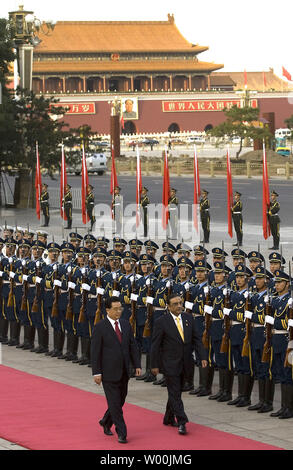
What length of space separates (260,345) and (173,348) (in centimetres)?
113

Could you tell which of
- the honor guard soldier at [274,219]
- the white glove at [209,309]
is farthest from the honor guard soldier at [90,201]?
the white glove at [209,309]

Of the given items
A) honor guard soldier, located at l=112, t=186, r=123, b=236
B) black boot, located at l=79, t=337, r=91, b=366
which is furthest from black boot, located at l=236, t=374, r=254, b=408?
honor guard soldier, located at l=112, t=186, r=123, b=236

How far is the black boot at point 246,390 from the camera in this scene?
1084 centimetres

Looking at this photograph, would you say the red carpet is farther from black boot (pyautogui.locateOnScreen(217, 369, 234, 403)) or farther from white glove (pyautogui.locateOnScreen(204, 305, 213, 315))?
white glove (pyautogui.locateOnScreen(204, 305, 213, 315))

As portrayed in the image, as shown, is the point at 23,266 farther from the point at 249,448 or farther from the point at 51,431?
the point at 249,448

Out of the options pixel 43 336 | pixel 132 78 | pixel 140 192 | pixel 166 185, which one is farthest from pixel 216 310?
pixel 132 78

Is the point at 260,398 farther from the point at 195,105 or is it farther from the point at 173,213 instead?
the point at 195,105

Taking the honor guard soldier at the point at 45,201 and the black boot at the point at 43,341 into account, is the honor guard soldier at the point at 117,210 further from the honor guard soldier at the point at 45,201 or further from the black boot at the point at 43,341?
the black boot at the point at 43,341

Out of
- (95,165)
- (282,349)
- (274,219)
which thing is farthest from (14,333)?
(95,165)

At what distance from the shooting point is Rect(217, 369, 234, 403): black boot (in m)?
11.1

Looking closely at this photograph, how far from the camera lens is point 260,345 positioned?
10672 millimetres

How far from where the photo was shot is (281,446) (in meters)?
9.16

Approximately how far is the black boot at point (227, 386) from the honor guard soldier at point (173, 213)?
1278cm

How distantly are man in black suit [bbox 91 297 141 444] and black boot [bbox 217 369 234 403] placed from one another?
1.64 meters
